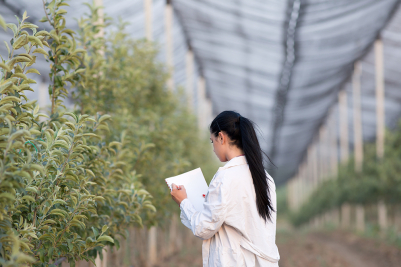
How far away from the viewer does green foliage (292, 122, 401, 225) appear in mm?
12711

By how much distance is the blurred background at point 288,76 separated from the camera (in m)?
8.17

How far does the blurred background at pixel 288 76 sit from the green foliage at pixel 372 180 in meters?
0.04

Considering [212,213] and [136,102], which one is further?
[136,102]

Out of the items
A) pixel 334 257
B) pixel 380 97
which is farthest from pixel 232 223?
pixel 380 97

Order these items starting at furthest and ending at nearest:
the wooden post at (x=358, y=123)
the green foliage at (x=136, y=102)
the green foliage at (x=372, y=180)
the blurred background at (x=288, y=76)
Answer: the wooden post at (x=358, y=123) < the green foliage at (x=372, y=180) < the blurred background at (x=288, y=76) < the green foliage at (x=136, y=102)

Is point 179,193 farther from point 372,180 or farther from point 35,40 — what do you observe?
point 372,180

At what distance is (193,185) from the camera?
2.34 m

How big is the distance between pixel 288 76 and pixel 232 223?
10786 millimetres

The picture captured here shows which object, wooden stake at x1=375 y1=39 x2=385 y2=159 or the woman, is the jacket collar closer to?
the woman

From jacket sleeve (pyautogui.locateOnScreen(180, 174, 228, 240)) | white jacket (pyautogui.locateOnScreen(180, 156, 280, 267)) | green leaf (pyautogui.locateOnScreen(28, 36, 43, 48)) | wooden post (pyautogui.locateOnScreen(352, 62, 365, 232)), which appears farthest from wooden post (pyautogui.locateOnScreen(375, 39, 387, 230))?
green leaf (pyautogui.locateOnScreen(28, 36, 43, 48))

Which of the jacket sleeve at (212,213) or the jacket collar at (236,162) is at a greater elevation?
the jacket collar at (236,162)

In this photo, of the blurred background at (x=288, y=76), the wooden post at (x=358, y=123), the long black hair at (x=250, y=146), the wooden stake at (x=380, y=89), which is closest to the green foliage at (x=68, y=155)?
the long black hair at (x=250, y=146)

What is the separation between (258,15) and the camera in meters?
8.85

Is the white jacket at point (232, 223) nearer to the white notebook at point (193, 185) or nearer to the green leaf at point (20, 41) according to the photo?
the white notebook at point (193, 185)
